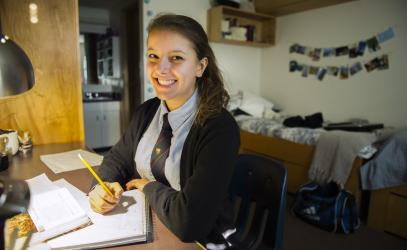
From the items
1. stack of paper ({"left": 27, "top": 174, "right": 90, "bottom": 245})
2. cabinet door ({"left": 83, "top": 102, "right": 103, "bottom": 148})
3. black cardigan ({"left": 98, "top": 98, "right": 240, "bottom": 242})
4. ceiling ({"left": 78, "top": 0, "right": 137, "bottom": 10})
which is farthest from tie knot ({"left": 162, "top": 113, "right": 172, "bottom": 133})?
ceiling ({"left": 78, "top": 0, "right": 137, "bottom": 10})

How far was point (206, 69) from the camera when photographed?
109 cm

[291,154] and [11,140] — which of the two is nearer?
[11,140]

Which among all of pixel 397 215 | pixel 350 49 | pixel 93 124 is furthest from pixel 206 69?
pixel 93 124

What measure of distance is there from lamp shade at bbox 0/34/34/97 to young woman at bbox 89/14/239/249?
35 cm

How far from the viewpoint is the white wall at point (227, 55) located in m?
3.20

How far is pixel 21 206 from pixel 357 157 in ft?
7.66

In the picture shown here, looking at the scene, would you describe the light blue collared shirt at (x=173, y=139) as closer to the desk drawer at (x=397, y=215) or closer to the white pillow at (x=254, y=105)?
the desk drawer at (x=397, y=215)

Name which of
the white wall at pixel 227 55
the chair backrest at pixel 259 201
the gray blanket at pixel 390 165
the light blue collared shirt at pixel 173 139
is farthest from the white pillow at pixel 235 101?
the light blue collared shirt at pixel 173 139

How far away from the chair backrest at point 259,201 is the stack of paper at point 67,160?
648 millimetres

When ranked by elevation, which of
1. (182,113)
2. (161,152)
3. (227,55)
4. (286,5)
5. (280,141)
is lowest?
(280,141)

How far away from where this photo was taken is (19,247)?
2.09 feet

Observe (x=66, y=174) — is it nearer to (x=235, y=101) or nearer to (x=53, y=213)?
(x=53, y=213)

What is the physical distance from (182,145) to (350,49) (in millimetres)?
2857

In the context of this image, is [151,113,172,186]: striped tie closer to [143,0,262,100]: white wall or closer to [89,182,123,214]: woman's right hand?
[89,182,123,214]: woman's right hand
